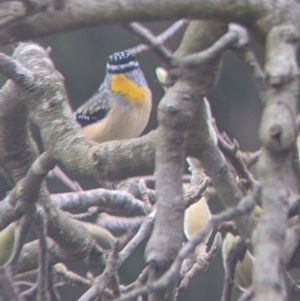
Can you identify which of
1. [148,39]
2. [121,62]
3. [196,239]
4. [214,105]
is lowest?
[214,105]

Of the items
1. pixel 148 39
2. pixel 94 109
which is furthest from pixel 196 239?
pixel 94 109

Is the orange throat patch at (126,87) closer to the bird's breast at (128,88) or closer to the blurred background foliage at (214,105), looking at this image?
the bird's breast at (128,88)

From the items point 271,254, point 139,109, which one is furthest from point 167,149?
point 139,109

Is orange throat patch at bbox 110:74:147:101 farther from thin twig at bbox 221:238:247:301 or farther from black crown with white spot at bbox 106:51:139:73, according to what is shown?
thin twig at bbox 221:238:247:301

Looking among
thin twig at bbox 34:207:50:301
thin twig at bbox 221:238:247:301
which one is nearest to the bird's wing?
thin twig at bbox 34:207:50:301

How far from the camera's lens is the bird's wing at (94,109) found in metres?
2.67

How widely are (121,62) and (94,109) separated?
8.6 inches

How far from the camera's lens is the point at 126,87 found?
9.23 ft

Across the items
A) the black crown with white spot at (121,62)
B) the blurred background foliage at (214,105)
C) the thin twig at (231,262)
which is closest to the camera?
the thin twig at (231,262)

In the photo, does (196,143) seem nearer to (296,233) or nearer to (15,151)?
(296,233)

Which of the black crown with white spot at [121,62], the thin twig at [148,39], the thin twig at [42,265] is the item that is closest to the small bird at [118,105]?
the black crown with white spot at [121,62]

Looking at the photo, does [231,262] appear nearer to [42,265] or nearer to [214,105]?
[42,265]

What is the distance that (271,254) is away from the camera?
0.58 meters

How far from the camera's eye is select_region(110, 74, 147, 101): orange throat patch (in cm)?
278
